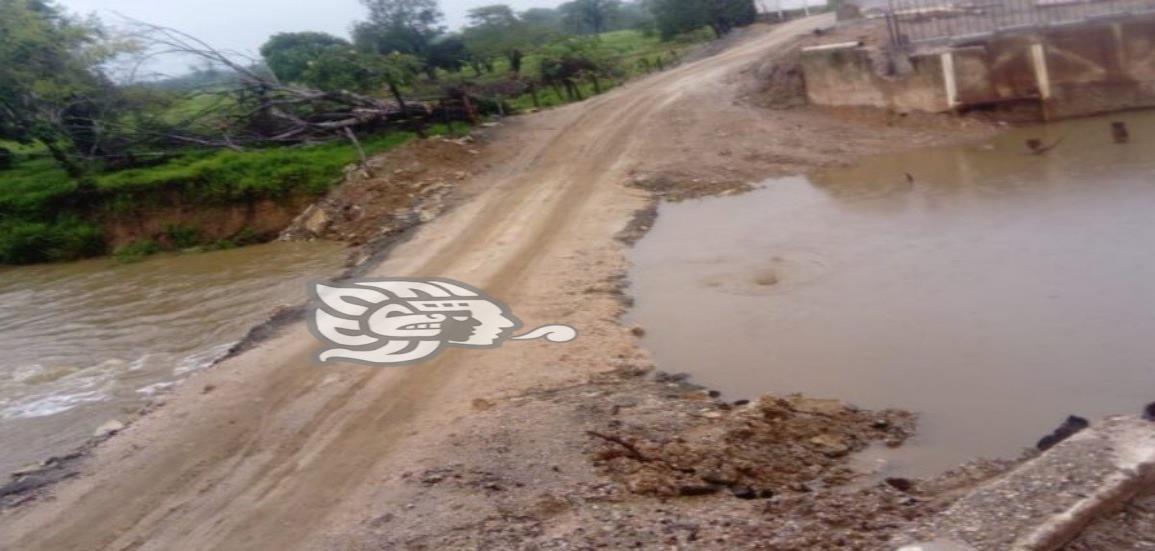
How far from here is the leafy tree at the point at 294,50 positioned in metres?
23.7

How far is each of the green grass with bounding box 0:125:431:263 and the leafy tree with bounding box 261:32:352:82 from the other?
10.5 ft

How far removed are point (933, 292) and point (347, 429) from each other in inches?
206

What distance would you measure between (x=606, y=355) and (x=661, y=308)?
1500 millimetres

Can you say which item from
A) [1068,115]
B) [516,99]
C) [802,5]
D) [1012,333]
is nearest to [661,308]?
[1012,333]

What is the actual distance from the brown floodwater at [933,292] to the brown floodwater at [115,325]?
454cm

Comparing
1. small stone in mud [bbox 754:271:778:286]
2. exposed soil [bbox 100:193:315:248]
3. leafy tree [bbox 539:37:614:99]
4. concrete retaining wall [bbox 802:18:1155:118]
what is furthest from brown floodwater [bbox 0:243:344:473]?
concrete retaining wall [bbox 802:18:1155:118]

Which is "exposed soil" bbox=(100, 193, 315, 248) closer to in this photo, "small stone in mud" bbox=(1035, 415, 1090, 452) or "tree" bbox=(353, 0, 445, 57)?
"tree" bbox=(353, 0, 445, 57)

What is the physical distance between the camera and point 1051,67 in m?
16.8

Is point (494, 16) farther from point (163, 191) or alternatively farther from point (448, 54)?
point (163, 191)

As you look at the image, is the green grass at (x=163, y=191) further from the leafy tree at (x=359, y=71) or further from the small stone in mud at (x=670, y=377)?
the small stone in mud at (x=670, y=377)

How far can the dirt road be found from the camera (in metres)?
6.17

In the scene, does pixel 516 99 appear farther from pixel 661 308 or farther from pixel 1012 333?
pixel 1012 333

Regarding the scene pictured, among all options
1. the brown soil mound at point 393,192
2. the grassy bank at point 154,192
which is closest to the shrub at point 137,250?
the grassy bank at point 154,192

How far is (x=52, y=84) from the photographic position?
61.9 ft
